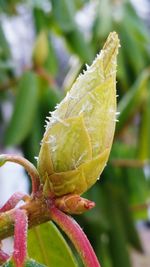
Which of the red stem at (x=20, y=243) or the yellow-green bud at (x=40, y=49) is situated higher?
the yellow-green bud at (x=40, y=49)

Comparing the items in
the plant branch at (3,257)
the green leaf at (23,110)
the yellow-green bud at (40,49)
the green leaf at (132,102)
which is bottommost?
the plant branch at (3,257)

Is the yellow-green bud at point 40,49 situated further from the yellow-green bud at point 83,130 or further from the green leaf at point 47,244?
the yellow-green bud at point 83,130

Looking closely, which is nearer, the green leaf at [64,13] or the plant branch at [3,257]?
the plant branch at [3,257]

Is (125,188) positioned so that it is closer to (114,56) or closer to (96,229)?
(96,229)

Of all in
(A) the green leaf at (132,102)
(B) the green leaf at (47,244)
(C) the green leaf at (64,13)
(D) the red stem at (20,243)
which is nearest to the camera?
(D) the red stem at (20,243)

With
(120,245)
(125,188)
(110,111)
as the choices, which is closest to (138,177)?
(125,188)

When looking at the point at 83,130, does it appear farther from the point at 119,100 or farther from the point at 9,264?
the point at 119,100

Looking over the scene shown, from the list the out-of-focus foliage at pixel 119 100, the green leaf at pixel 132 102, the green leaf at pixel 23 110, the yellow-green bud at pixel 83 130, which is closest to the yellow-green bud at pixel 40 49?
the out-of-focus foliage at pixel 119 100

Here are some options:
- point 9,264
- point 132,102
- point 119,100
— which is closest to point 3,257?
point 9,264
